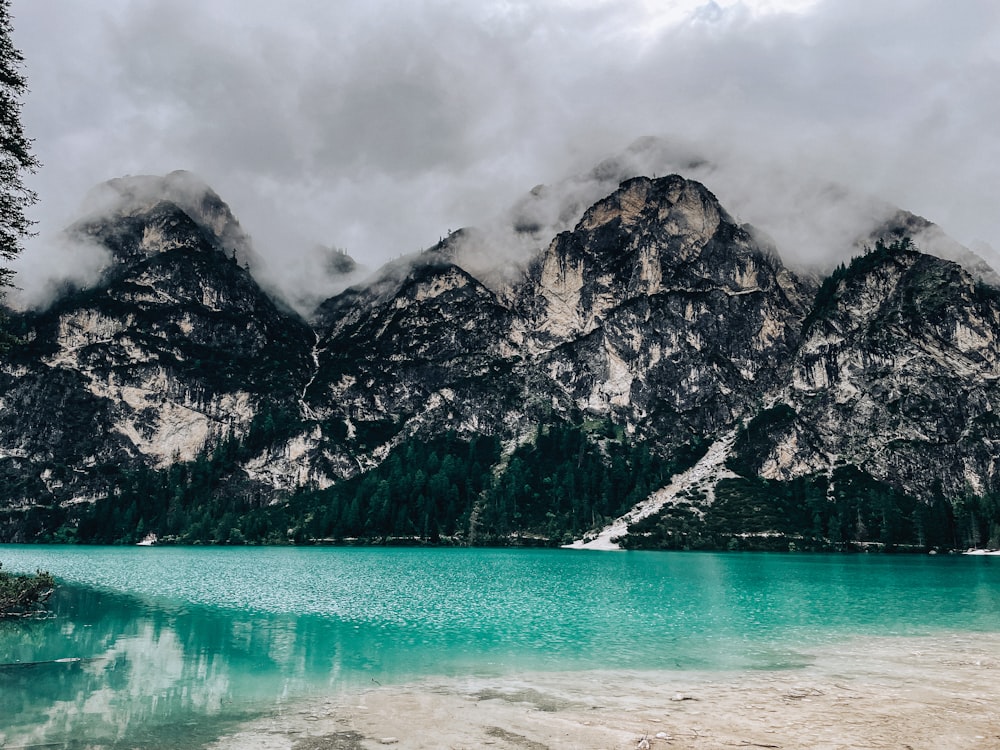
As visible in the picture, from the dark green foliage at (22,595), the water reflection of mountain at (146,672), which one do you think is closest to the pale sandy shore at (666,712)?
the water reflection of mountain at (146,672)

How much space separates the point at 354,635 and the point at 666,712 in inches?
922

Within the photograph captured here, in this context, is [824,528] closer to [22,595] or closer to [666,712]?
[666,712]

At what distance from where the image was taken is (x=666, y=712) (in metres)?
22.3

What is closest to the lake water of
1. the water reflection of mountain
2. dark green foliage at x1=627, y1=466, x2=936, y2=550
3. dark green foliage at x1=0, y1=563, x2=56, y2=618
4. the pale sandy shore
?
the water reflection of mountain

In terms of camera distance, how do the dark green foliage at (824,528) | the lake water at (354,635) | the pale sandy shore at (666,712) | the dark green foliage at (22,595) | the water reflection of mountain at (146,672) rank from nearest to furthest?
the pale sandy shore at (666,712)
the water reflection of mountain at (146,672)
the lake water at (354,635)
the dark green foliage at (22,595)
the dark green foliage at (824,528)

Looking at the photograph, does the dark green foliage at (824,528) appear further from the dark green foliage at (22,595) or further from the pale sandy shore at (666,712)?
the dark green foliage at (22,595)

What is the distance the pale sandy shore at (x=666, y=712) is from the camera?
18.9 meters

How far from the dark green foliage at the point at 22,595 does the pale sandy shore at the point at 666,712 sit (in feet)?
98.9

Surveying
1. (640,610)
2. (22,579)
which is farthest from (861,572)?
(22,579)

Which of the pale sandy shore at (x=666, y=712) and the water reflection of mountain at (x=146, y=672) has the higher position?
the pale sandy shore at (x=666, y=712)

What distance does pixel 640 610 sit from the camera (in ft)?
175

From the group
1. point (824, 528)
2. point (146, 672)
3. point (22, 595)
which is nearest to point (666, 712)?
point (146, 672)

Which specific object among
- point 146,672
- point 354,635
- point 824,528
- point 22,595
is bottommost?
point 354,635

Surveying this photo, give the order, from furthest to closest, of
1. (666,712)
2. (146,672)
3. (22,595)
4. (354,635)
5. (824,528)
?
(824,528) < (22,595) < (354,635) < (146,672) < (666,712)
